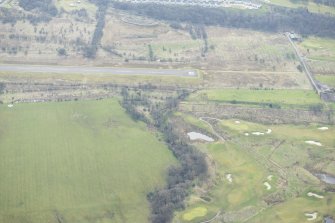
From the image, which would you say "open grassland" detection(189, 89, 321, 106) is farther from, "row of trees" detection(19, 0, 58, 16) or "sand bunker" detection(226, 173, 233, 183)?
"row of trees" detection(19, 0, 58, 16)

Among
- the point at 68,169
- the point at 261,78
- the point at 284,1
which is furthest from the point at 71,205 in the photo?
the point at 284,1

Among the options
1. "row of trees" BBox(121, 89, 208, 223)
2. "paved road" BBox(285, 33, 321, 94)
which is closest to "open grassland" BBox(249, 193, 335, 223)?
"row of trees" BBox(121, 89, 208, 223)

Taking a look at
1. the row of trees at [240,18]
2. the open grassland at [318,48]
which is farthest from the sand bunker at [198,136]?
the row of trees at [240,18]

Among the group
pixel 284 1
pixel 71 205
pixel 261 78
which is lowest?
pixel 71 205

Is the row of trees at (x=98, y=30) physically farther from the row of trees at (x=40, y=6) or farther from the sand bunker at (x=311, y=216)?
the sand bunker at (x=311, y=216)

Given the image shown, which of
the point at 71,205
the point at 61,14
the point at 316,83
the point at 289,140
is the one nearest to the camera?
the point at 71,205

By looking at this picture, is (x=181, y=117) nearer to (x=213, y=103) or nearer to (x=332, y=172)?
(x=213, y=103)
